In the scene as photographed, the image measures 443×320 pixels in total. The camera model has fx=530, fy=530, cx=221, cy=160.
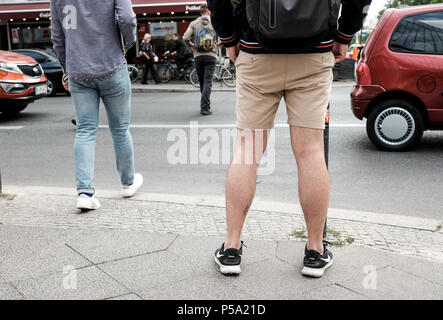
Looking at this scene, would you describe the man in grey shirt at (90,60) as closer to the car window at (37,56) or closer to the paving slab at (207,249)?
the paving slab at (207,249)

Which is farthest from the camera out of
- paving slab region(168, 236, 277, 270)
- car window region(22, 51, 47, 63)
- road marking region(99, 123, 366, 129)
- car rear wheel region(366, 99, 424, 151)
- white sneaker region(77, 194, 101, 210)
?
car window region(22, 51, 47, 63)

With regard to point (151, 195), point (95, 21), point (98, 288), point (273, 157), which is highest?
point (95, 21)

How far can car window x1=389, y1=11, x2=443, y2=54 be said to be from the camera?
6.36 m

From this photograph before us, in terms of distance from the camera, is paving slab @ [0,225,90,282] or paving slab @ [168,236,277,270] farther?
paving slab @ [168,236,277,270]

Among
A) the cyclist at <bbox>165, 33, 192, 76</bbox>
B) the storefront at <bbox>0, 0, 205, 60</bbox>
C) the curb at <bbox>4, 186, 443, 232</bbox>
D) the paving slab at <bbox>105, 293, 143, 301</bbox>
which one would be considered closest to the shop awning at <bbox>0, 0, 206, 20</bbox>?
the storefront at <bbox>0, 0, 205, 60</bbox>

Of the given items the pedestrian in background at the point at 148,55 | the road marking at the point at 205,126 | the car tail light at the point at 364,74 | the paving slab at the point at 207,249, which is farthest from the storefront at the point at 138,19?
the paving slab at the point at 207,249

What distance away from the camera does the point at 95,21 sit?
3.82 meters

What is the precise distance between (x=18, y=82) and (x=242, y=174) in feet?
28.3

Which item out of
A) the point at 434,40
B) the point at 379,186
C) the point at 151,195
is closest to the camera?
the point at 151,195

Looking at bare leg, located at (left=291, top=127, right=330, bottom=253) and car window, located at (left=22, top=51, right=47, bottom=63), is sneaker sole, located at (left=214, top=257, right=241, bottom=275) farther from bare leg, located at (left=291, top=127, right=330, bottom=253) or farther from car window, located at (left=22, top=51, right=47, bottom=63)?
car window, located at (left=22, top=51, right=47, bottom=63)
